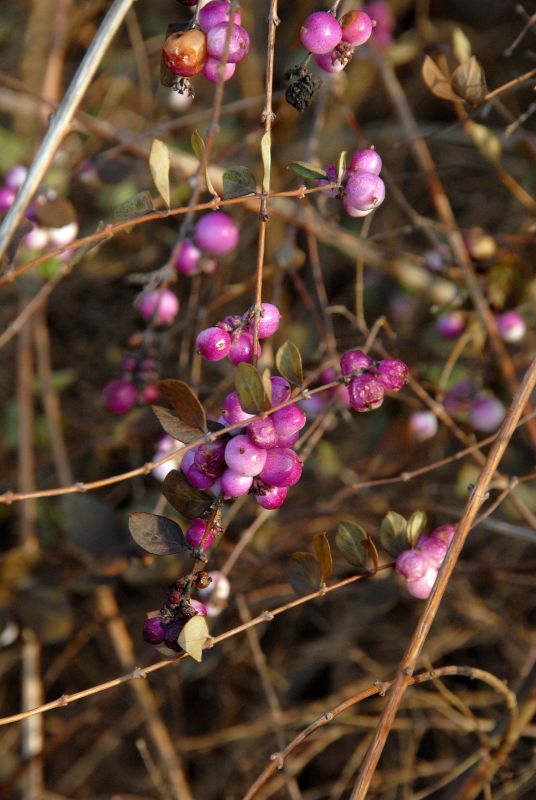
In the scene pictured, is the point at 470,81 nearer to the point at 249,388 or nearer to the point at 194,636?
the point at 249,388

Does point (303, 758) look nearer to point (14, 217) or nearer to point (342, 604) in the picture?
point (342, 604)

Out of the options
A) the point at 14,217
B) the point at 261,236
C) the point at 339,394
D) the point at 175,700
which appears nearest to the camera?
the point at 261,236

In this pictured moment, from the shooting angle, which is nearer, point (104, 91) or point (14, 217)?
point (14, 217)

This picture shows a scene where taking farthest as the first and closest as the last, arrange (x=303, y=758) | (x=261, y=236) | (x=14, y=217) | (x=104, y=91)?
(x=104, y=91) → (x=303, y=758) → (x=14, y=217) → (x=261, y=236)

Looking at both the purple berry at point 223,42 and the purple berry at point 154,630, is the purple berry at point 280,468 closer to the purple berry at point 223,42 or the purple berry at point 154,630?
the purple berry at point 154,630

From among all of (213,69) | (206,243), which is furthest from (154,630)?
(206,243)

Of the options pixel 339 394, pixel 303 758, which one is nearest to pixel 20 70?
pixel 339 394

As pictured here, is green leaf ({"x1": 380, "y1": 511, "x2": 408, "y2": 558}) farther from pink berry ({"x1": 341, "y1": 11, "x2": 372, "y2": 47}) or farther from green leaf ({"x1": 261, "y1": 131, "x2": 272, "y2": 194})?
pink berry ({"x1": 341, "y1": 11, "x2": 372, "y2": 47})
